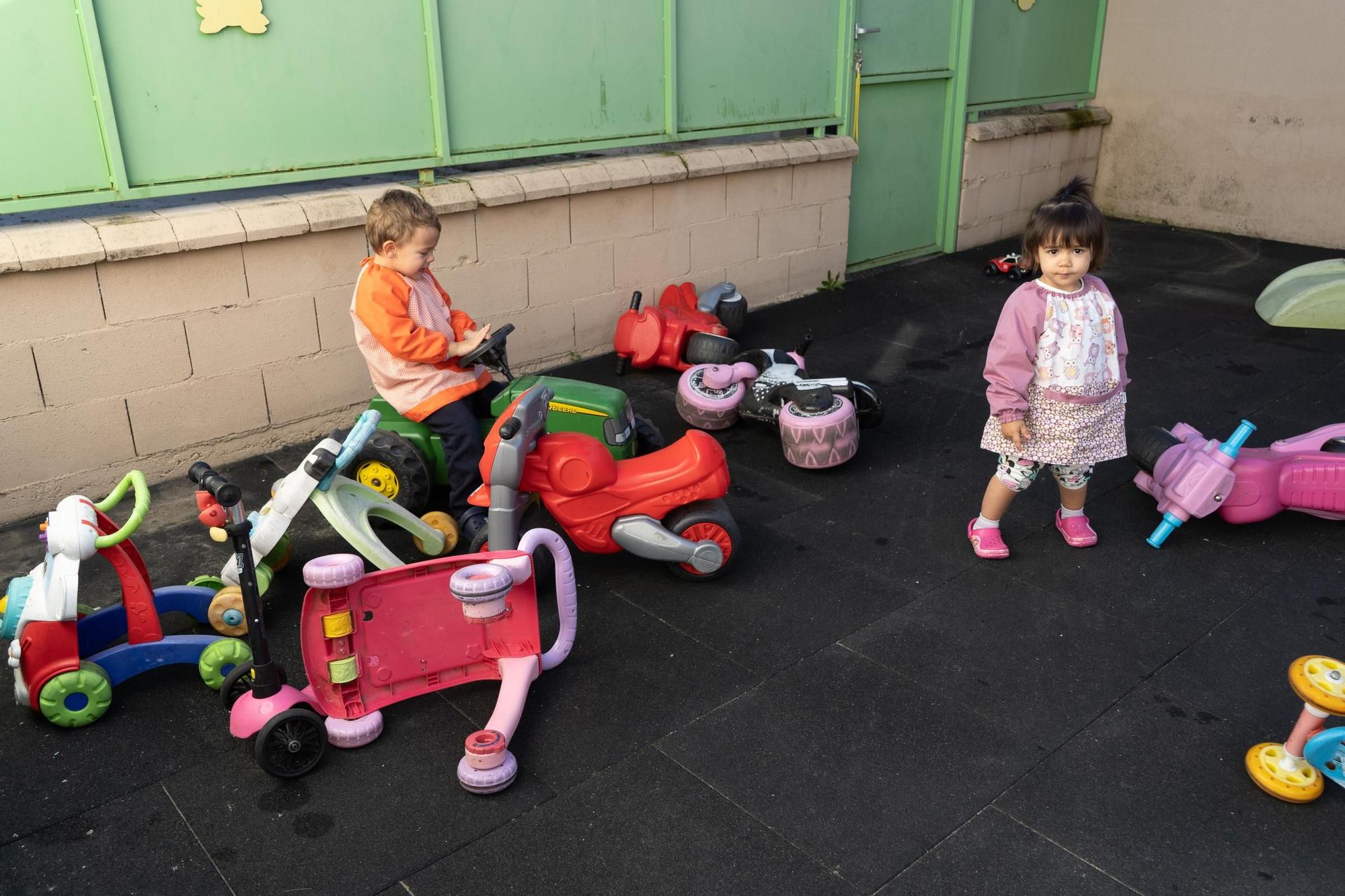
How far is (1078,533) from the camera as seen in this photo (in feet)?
13.5

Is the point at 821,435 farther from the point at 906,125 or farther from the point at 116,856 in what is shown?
the point at 906,125

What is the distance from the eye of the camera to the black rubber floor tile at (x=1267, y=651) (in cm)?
318

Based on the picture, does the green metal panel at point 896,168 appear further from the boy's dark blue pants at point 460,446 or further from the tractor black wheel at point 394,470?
the tractor black wheel at point 394,470

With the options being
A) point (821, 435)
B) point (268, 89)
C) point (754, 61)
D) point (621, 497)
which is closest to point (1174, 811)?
point (621, 497)

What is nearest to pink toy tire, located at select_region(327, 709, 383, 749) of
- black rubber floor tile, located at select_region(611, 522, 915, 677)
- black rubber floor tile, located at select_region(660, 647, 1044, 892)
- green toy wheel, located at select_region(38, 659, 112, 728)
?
→ green toy wheel, located at select_region(38, 659, 112, 728)

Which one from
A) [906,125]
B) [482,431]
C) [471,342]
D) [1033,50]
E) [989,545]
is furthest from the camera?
[1033,50]

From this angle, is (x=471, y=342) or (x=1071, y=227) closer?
(x=1071, y=227)

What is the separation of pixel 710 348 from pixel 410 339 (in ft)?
7.30

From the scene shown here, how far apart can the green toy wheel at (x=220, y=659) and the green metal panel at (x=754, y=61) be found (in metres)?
4.19

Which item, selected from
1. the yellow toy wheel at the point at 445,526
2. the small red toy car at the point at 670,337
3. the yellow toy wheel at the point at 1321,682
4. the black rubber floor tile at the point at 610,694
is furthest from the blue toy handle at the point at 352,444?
the yellow toy wheel at the point at 1321,682

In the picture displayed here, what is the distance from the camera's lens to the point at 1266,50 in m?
8.44

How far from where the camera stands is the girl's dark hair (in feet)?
11.6

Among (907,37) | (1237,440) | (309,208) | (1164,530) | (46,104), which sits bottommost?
(1164,530)

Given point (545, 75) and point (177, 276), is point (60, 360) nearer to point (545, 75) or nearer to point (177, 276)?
point (177, 276)
